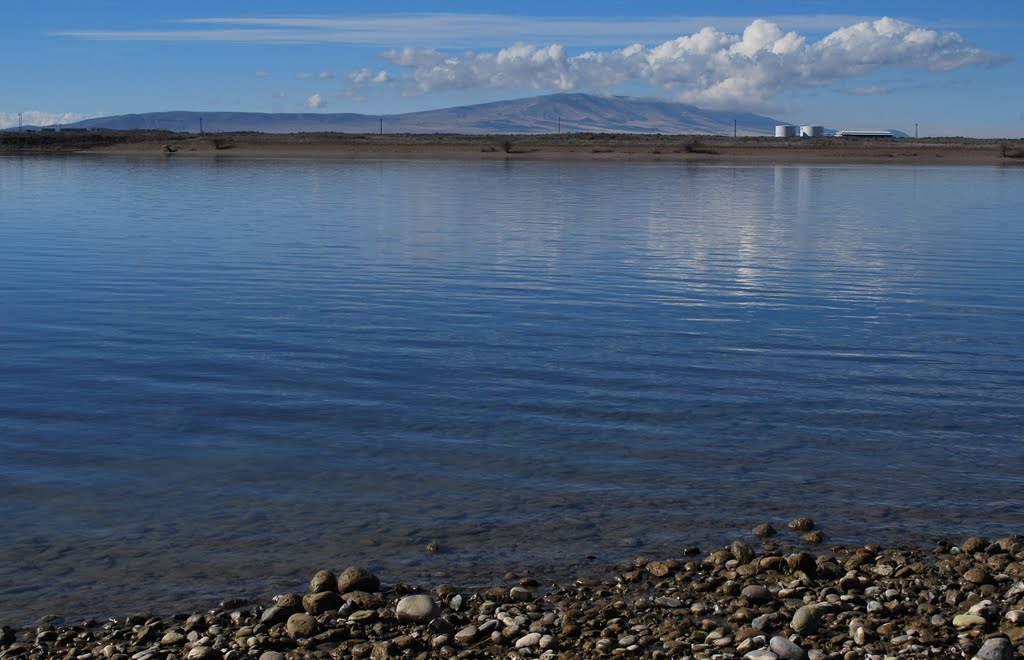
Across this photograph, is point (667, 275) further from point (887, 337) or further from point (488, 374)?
point (488, 374)

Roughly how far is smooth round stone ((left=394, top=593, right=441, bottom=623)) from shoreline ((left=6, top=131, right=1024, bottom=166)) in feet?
317

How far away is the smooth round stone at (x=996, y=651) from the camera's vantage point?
6.08 metres

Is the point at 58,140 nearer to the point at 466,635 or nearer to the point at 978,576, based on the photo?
the point at 466,635

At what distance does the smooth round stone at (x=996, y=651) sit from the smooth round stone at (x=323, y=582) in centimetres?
383

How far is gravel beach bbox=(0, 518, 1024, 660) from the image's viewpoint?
6.45 meters

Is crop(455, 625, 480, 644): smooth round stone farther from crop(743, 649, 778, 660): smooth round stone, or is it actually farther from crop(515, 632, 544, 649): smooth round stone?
crop(743, 649, 778, 660): smooth round stone

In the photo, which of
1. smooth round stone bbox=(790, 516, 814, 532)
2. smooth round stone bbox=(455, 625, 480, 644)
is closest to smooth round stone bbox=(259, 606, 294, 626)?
smooth round stone bbox=(455, 625, 480, 644)

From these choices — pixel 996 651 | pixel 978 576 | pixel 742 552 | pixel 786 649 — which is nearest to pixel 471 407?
pixel 742 552

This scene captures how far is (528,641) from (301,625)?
4.43 feet

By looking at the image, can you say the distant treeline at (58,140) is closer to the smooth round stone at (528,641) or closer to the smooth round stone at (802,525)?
the smooth round stone at (802,525)

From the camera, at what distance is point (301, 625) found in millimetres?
6801

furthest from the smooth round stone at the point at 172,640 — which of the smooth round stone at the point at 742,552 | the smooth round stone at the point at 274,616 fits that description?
the smooth round stone at the point at 742,552

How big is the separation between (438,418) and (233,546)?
11.9ft

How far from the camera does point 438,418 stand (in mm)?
11703
